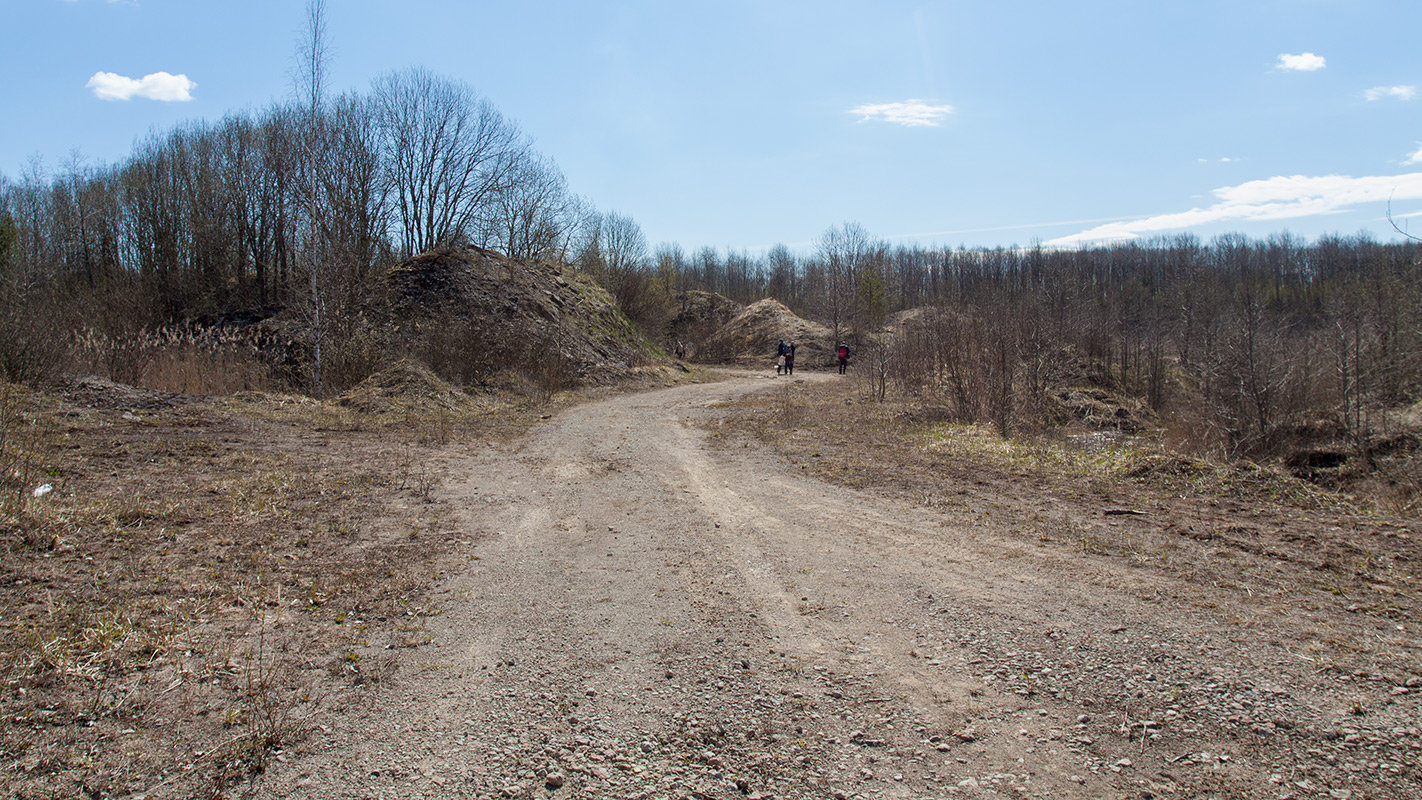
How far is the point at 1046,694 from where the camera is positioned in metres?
3.55

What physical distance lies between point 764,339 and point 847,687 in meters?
43.4

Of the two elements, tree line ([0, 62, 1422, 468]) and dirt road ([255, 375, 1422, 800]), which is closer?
dirt road ([255, 375, 1422, 800])

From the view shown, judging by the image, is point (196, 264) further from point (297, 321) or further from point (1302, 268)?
point (1302, 268)

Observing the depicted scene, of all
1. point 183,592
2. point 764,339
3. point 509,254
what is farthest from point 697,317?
point 183,592

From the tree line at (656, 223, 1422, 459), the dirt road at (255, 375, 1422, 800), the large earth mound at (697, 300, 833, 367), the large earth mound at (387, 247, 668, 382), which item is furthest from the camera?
the large earth mound at (697, 300, 833, 367)

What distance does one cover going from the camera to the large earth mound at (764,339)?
4462 centimetres

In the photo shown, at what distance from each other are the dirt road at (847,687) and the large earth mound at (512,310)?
52.1 feet

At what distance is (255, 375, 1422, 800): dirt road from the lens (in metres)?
2.91

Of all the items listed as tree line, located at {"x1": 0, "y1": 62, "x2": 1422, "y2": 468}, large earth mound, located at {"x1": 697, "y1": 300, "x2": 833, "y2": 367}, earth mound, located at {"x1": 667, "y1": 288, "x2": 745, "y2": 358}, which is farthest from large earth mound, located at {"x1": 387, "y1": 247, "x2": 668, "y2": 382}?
earth mound, located at {"x1": 667, "y1": 288, "x2": 745, "y2": 358}

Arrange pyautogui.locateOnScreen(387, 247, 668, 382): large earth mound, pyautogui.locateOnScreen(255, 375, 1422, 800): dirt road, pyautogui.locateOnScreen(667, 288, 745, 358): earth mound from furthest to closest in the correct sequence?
pyautogui.locateOnScreen(667, 288, 745, 358): earth mound, pyautogui.locateOnScreen(387, 247, 668, 382): large earth mound, pyautogui.locateOnScreen(255, 375, 1422, 800): dirt road

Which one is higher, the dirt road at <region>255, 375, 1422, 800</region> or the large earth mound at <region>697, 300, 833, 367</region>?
the large earth mound at <region>697, 300, 833, 367</region>

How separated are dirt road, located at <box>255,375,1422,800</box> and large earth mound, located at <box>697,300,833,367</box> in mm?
38185

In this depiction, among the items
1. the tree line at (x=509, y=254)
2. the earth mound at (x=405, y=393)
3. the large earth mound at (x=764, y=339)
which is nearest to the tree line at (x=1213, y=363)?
the tree line at (x=509, y=254)

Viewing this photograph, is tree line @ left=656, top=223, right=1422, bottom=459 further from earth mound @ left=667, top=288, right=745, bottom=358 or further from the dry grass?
earth mound @ left=667, top=288, right=745, bottom=358
